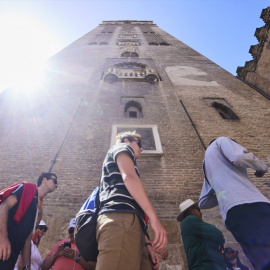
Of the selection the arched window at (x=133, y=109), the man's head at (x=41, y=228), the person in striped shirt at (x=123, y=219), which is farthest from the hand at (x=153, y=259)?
the arched window at (x=133, y=109)

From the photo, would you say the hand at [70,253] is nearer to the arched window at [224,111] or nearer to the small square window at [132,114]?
the small square window at [132,114]

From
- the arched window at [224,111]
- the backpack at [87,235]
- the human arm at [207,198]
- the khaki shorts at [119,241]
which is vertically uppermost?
the khaki shorts at [119,241]

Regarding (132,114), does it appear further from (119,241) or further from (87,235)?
(119,241)

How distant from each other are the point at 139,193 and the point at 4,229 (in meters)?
1.10

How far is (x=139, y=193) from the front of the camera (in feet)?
Answer: 4.92

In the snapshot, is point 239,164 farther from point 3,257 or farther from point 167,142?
point 167,142

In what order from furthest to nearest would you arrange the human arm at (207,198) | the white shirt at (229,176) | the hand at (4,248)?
the human arm at (207,198), the white shirt at (229,176), the hand at (4,248)

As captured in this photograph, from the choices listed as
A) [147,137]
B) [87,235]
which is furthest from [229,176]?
[147,137]

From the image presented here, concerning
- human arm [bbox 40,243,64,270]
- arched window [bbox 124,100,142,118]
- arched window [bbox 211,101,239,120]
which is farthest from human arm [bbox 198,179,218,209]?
arched window [bbox 211,101,239,120]

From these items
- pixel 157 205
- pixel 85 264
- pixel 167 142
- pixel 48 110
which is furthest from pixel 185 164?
pixel 48 110

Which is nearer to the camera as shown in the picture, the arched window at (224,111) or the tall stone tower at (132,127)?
the tall stone tower at (132,127)

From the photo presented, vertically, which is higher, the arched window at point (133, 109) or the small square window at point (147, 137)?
the arched window at point (133, 109)

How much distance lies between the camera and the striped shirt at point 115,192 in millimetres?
1504

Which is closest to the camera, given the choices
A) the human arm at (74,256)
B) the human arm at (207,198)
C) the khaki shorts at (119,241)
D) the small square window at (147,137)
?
the khaki shorts at (119,241)
